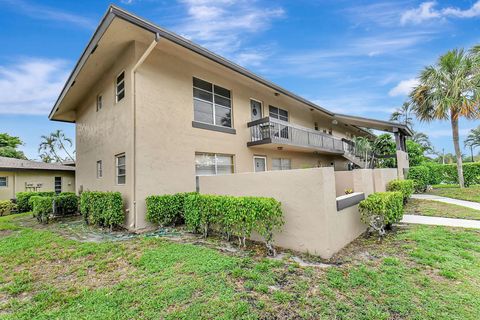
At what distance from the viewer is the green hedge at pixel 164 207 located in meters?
7.26

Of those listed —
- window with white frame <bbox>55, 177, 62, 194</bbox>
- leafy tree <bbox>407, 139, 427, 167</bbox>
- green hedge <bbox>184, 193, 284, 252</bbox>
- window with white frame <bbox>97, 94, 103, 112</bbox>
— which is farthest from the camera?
window with white frame <bbox>55, 177, 62, 194</bbox>

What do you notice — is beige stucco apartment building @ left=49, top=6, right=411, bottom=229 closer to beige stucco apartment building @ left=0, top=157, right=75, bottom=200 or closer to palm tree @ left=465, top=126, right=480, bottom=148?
beige stucco apartment building @ left=0, top=157, right=75, bottom=200

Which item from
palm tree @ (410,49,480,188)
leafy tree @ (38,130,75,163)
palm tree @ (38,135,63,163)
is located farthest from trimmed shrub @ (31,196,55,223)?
palm tree @ (38,135,63,163)

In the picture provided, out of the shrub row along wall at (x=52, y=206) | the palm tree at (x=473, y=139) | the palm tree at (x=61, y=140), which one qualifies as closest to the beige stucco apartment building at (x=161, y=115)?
the shrub row along wall at (x=52, y=206)

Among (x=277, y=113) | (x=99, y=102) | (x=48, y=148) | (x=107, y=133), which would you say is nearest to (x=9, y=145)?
(x=48, y=148)

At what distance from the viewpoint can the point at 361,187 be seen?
677 cm

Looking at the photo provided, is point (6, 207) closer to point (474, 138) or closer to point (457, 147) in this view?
point (457, 147)

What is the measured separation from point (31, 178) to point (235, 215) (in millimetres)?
21065

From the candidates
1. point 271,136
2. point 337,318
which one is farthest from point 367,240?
point 271,136

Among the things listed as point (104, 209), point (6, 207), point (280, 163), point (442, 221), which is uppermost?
point (280, 163)

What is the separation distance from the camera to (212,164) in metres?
9.75

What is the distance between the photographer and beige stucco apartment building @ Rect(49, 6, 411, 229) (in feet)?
24.9

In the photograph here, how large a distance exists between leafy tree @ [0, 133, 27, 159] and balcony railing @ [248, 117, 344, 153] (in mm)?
34174

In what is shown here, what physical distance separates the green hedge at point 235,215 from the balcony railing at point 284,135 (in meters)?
5.21
